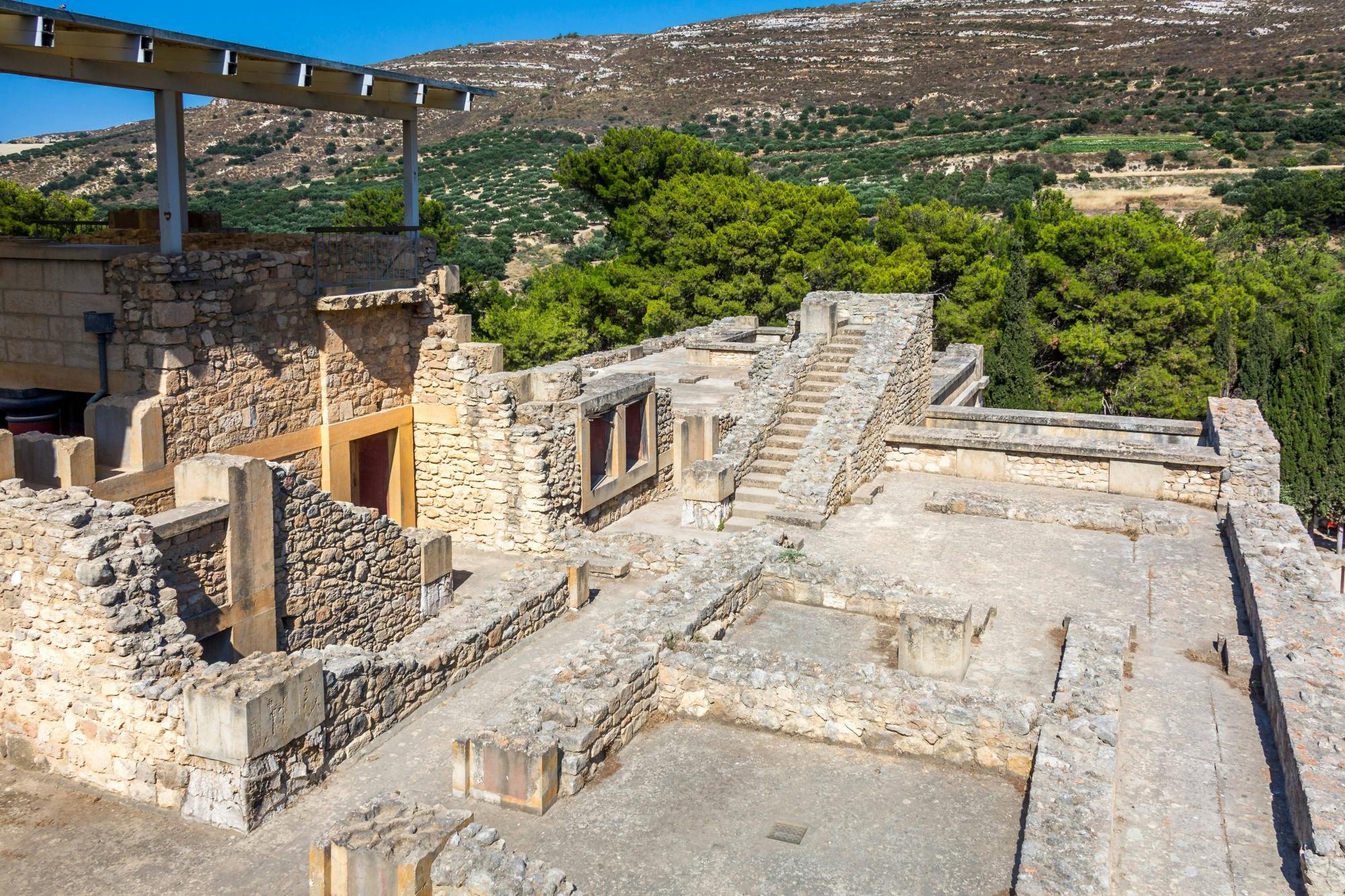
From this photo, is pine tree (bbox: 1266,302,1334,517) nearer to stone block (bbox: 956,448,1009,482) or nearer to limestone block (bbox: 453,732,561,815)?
stone block (bbox: 956,448,1009,482)

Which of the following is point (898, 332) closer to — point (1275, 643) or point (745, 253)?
point (1275, 643)

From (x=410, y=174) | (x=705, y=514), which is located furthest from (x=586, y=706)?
(x=410, y=174)

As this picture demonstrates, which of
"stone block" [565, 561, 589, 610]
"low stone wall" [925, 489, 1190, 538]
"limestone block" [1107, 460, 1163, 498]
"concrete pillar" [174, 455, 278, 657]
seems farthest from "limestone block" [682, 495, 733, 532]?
"concrete pillar" [174, 455, 278, 657]

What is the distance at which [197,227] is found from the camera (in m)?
14.8

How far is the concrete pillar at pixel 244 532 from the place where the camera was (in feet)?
33.4

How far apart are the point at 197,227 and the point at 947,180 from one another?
52525 millimetres

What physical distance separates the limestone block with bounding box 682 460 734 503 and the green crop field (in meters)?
57.9

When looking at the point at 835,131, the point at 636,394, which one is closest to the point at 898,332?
the point at 636,394

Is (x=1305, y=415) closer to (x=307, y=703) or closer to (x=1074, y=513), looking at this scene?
(x=1074, y=513)

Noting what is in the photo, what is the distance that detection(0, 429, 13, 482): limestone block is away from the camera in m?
9.36

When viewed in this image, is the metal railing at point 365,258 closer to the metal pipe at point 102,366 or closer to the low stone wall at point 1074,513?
the metal pipe at point 102,366

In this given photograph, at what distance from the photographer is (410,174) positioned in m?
15.2

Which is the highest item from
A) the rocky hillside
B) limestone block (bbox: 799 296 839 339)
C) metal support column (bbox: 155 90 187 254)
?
the rocky hillside

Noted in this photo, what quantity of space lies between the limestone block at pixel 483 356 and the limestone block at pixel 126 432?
4.60 metres
